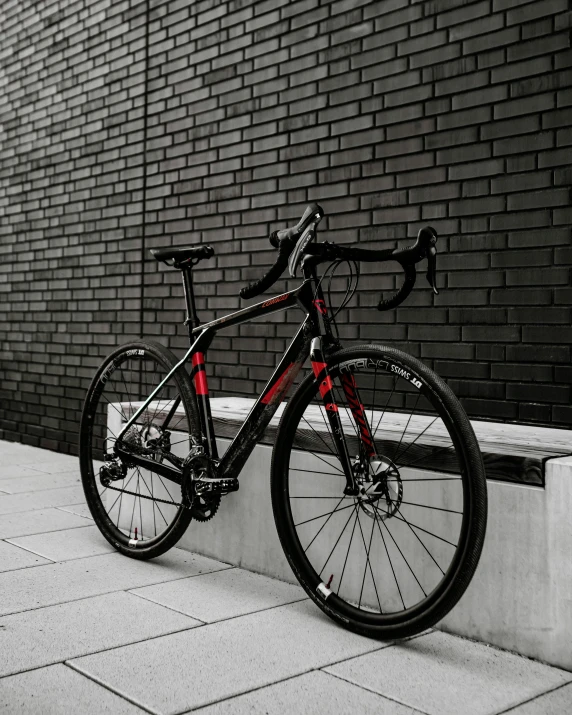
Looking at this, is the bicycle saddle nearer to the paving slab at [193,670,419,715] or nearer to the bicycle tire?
the bicycle tire

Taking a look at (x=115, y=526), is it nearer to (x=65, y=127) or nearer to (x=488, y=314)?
(x=488, y=314)

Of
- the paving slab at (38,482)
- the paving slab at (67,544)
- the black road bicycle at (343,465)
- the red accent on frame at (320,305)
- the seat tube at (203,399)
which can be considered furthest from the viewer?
the paving slab at (38,482)

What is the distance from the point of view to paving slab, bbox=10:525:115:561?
11.9 feet

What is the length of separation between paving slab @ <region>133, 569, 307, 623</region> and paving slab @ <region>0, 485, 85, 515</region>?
1.64m

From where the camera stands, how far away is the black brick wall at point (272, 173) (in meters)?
3.41

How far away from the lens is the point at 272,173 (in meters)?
4.67

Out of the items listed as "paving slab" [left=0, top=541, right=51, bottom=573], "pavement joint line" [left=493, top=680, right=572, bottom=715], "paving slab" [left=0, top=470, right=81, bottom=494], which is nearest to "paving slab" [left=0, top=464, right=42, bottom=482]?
"paving slab" [left=0, top=470, right=81, bottom=494]

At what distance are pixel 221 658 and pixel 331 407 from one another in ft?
2.81

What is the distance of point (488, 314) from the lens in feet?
11.6

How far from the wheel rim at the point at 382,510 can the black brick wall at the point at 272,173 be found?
786mm

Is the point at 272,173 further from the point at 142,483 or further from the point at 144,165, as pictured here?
the point at 142,483

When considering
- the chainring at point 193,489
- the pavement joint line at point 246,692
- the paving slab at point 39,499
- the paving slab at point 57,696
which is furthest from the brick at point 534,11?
the paving slab at point 39,499

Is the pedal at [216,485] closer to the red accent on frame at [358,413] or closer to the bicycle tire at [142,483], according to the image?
the bicycle tire at [142,483]

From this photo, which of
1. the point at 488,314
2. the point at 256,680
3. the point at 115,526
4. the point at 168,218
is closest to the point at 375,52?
the point at 488,314
